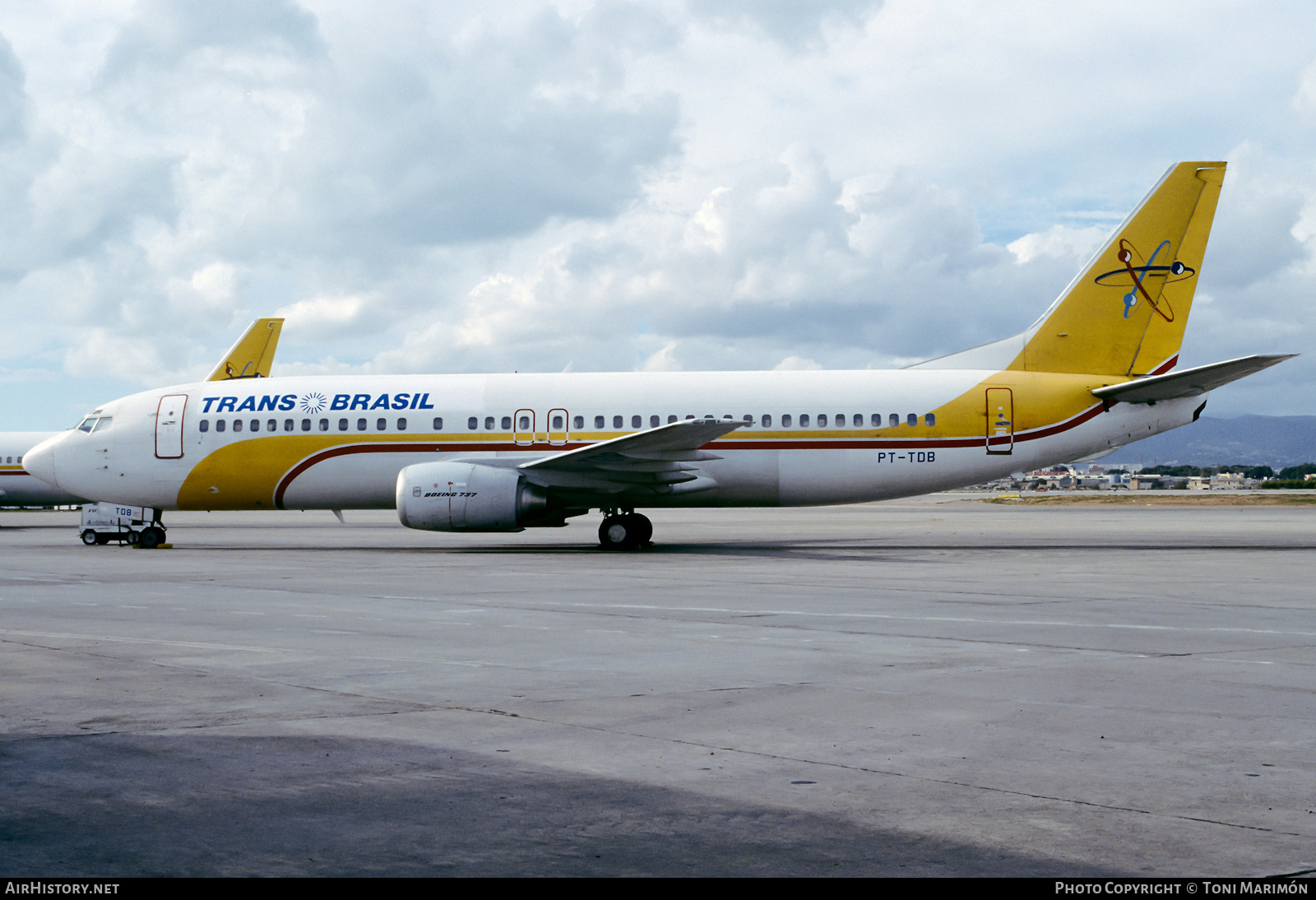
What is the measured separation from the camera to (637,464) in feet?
80.2

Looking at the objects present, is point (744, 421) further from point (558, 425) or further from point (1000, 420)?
point (1000, 420)

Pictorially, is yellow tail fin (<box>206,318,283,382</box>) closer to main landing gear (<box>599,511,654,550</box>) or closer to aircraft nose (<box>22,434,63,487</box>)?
aircraft nose (<box>22,434,63,487</box>)

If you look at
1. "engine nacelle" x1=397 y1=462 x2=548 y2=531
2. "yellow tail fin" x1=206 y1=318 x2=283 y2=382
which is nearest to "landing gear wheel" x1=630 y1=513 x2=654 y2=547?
"engine nacelle" x1=397 y1=462 x2=548 y2=531

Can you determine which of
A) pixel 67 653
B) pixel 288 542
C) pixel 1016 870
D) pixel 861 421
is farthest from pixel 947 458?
pixel 1016 870

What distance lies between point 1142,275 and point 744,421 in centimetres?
976

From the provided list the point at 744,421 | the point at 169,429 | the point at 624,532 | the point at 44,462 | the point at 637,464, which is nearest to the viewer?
the point at 637,464

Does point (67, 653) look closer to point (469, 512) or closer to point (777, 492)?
point (469, 512)

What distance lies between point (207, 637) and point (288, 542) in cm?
1985

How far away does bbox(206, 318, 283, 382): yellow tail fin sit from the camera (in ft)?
179

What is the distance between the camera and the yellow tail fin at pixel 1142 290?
26.4 m

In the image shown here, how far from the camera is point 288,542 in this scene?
3016 cm

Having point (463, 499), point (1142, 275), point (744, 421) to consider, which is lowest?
point (463, 499)

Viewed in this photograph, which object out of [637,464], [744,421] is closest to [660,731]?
[637,464]

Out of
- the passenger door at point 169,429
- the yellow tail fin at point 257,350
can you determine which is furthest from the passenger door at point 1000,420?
the yellow tail fin at point 257,350
